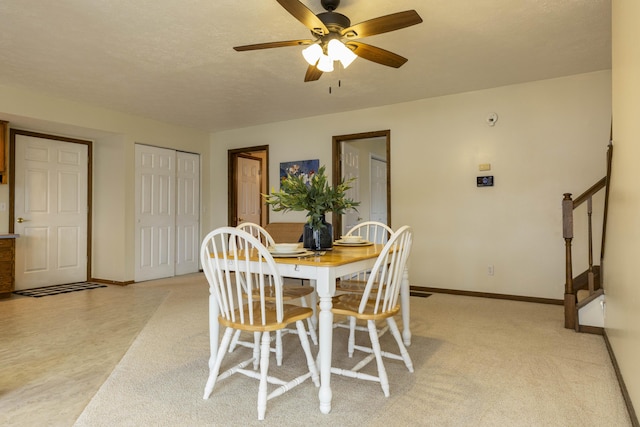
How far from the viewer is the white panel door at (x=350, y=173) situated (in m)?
5.73

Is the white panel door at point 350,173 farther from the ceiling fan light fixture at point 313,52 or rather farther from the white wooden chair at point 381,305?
the white wooden chair at point 381,305

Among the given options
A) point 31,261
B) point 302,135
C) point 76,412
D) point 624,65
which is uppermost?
point 302,135

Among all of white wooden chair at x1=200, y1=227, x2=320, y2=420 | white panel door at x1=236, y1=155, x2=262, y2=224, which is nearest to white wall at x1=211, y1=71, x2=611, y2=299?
white panel door at x1=236, y1=155, x2=262, y2=224

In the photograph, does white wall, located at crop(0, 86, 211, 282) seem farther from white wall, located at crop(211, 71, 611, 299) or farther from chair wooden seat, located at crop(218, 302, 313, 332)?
chair wooden seat, located at crop(218, 302, 313, 332)

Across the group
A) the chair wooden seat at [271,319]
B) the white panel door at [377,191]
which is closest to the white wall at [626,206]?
the chair wooden seat at [271,319]

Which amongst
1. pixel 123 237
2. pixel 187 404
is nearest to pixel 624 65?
pixel 187 404

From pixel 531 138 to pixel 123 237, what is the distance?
5.35 meters

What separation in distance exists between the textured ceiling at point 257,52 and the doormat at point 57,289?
7.90ft

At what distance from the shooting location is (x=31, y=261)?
206 inches

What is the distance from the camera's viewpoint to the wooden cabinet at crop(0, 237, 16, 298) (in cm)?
452

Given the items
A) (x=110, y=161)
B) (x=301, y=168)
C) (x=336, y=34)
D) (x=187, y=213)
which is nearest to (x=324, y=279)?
(x=336, y=34)

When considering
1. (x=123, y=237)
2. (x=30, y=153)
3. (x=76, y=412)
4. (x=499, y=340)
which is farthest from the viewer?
(x=123, y=237)

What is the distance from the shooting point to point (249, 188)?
7383 millimetres

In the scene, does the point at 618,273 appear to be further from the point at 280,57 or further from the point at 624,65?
the point at 280,57
